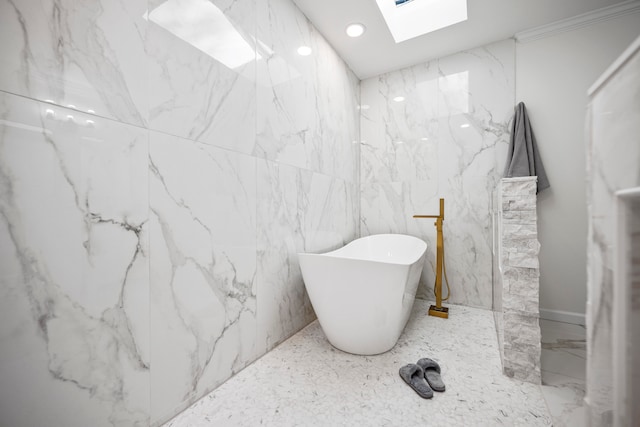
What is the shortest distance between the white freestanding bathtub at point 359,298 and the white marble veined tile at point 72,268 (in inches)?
33.0

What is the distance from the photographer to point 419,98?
2.60 m

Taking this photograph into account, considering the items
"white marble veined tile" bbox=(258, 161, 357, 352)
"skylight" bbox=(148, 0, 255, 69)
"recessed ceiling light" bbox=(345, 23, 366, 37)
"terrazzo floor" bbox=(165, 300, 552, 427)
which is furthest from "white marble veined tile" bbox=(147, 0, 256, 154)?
"terrazzo floor" bbox=(165, 300, 552, 427)

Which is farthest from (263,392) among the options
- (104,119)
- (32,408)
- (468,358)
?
(104,119)

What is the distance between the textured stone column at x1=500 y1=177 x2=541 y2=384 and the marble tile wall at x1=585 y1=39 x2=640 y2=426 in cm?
90

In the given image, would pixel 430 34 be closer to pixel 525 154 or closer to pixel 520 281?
pixel 525 154

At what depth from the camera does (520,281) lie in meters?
1.28

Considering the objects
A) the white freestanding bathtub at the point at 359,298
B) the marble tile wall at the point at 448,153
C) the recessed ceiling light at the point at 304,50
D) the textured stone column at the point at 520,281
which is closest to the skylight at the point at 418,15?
the marble tile wall at the point at 448,153

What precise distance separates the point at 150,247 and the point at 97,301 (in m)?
0.22

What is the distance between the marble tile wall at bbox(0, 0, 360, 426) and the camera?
71 cm

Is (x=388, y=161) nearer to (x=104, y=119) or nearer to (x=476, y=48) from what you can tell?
(x=476, y=48)

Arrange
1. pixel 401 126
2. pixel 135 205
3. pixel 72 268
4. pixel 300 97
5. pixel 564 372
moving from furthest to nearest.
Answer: pixel 401 126 → pixel 300 97 → pixel 564 372 → pixel 135 205 → pixel 72 268

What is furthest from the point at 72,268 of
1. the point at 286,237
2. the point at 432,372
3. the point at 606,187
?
the point at 432,372

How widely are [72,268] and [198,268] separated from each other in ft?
1.40

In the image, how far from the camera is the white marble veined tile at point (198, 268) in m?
1.01
